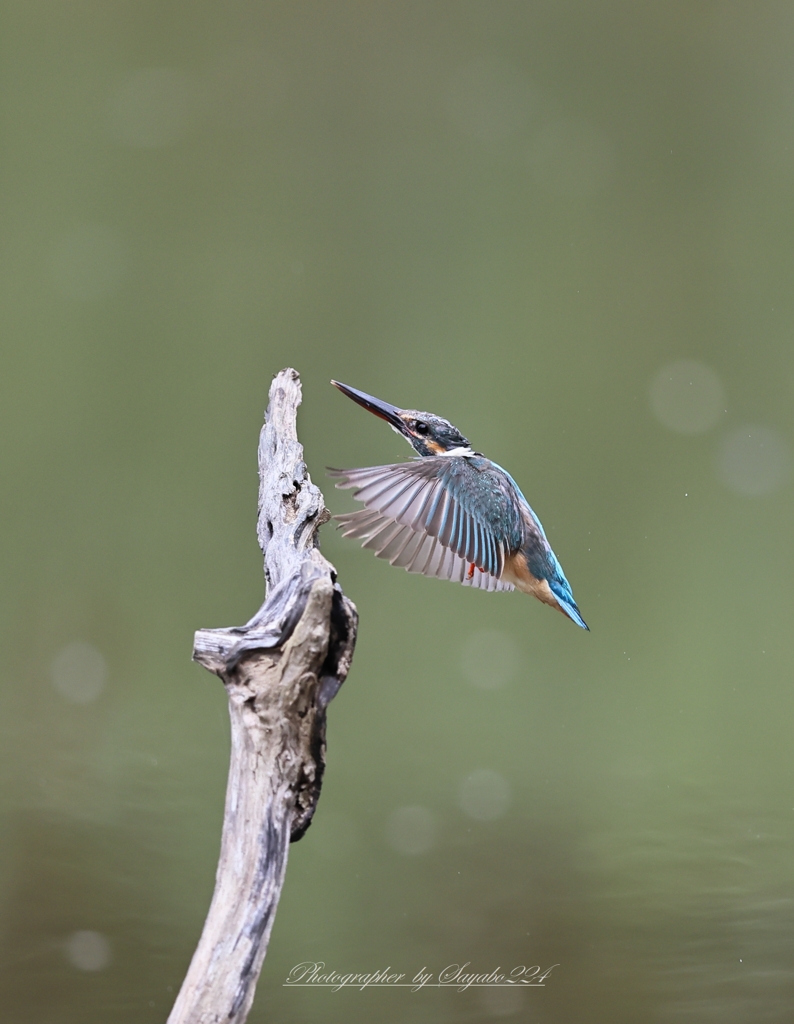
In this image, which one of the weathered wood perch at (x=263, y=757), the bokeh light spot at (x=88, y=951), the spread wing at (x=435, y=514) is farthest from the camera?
the bokeh light spot at (x=88, y=951)

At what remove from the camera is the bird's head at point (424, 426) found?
181cm

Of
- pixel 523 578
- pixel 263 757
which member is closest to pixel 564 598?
pixel 523 578

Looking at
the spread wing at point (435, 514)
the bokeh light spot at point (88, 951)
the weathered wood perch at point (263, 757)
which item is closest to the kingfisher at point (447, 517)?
the spread wing at point (435, 514)

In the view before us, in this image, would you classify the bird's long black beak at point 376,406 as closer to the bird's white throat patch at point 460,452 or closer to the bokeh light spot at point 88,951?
the bird's white throat patch at point 460,452

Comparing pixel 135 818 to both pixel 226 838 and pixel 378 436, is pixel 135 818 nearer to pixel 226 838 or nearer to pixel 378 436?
pixel 378 436

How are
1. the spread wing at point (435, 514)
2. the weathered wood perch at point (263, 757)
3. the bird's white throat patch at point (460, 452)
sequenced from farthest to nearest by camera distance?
the bird's white throat patch at point (460, 452), the spread wing at point (435, 514), the weathered wood perch at point (263, 757)

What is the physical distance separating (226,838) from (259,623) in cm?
25

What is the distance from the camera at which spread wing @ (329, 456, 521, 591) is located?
1.53 metres

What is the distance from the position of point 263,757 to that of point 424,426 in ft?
2.62

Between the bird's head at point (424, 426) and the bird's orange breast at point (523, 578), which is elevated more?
the bird's head at point (424, 426)

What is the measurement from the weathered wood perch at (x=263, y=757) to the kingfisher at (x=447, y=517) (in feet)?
1.00

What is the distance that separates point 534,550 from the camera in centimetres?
176

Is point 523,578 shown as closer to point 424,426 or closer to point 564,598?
point 564,598

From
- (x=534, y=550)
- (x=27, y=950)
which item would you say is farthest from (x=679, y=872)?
(x=27, y=950)
